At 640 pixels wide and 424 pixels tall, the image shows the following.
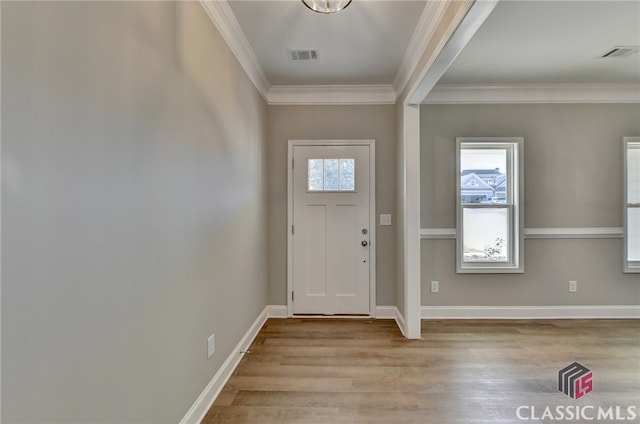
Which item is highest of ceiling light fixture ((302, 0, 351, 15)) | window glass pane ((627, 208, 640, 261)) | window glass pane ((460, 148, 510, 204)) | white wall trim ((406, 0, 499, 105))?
ceiling light fixture ((302, 0, 351, 15))

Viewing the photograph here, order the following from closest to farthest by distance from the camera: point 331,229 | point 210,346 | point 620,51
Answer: point 210,346 → point 620,51 → point 331,229

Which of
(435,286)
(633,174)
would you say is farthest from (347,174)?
(633,174)

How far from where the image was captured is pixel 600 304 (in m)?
3.57

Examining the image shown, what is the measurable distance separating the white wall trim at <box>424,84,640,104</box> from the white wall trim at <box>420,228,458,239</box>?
57.6 inches

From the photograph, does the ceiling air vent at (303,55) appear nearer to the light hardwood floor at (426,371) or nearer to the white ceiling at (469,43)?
the white ceiling at (469,43)

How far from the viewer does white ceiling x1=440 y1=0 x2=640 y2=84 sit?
2.20 meters

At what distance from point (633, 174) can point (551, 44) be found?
2.15 meters

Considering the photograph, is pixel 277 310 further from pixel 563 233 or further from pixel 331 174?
pixel 563 233

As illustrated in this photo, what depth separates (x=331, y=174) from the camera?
12.0 ft

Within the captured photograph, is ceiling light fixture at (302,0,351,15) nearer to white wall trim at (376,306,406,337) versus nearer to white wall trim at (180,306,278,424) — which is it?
white wall trim at (180,306,278,424)

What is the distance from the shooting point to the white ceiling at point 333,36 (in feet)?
7.12

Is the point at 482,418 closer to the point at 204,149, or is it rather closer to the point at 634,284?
the point at 204,149

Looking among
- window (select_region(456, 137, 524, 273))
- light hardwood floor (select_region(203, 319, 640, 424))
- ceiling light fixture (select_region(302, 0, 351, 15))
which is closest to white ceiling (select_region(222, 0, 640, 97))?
ceiling light fixture (select_region(302, 0, 351, 15))

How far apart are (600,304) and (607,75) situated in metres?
2.53
